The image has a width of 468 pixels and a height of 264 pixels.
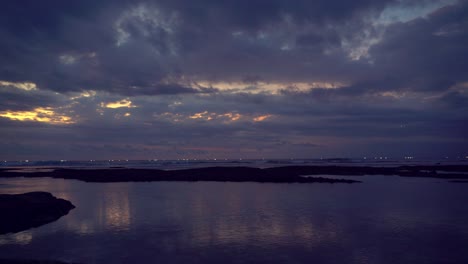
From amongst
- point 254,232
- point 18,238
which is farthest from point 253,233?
point 18,238

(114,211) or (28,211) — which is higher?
(28,211)

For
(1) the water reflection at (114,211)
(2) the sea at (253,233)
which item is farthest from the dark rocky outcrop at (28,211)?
(1) the water reflection at (114,211)

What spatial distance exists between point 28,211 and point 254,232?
1803cm

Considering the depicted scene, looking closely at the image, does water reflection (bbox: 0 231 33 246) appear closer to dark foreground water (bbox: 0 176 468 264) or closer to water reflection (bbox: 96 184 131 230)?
dark foreground water (bbox: 0 176 468 264)

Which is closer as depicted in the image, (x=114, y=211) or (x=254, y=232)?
(x=254, y=232)

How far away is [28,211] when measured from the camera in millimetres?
27906

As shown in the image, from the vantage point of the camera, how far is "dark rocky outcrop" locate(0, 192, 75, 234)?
82.4 feet

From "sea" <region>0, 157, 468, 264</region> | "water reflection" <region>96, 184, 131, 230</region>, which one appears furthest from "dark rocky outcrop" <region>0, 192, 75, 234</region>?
"water reflection" <region>96, 184, 131, 230</region>

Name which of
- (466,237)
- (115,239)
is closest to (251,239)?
(115,239)

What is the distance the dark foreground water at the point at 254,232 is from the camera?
18.8m

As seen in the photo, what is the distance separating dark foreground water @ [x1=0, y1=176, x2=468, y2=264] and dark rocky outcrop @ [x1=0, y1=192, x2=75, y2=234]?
1.10 m

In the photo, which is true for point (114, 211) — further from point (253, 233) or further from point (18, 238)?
point (253, 233)

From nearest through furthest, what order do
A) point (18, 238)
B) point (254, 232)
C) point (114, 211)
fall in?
point (18, 238) → point (254, 232) → point (114, 211)

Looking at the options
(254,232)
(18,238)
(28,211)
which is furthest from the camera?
(28,211)
